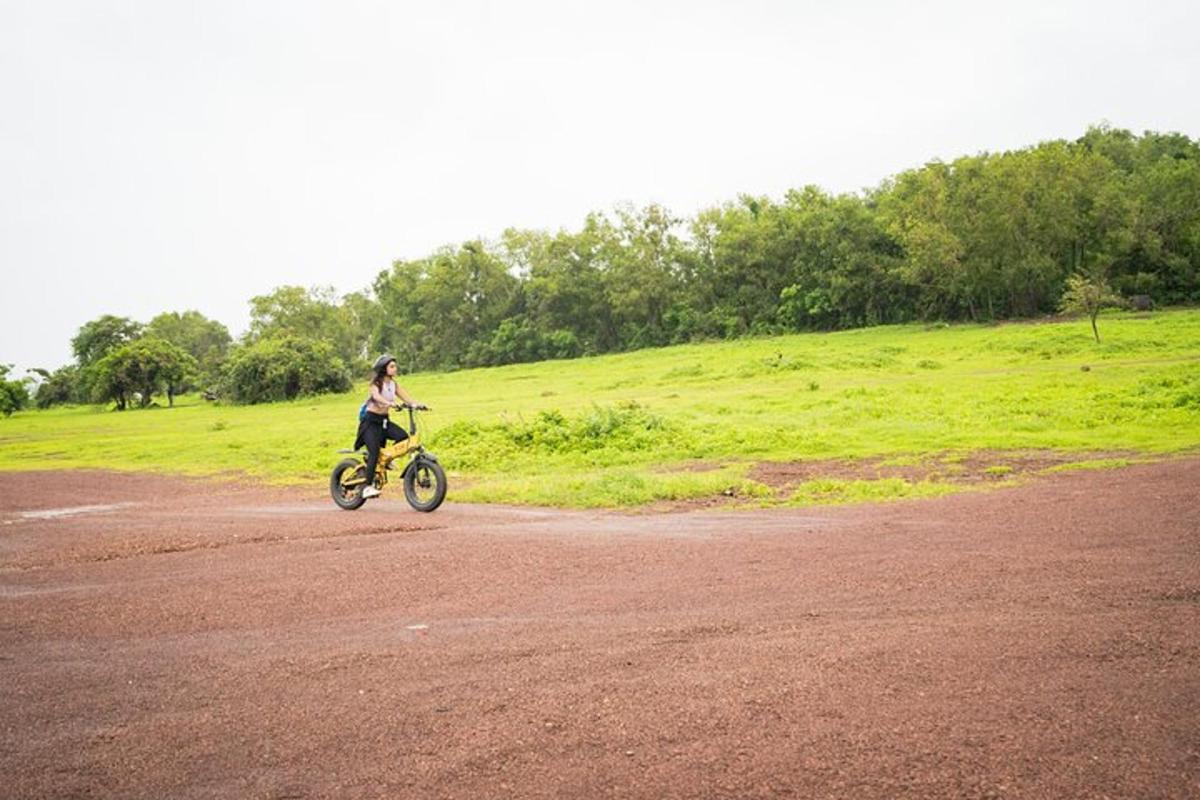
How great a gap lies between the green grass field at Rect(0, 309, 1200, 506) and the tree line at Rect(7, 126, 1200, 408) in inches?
411

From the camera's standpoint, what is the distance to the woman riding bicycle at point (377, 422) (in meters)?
14.3

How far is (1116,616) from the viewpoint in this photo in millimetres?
6062

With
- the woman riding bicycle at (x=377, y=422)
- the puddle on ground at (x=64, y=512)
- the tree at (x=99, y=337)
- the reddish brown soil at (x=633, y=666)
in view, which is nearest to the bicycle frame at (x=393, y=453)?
the woman riding bicycle at (x=377, y=422)

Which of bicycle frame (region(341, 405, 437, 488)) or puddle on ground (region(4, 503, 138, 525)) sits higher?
bicycle frame (region(341, 405, 437, 488))

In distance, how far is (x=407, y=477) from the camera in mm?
14352

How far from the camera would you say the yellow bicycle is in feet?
46.4

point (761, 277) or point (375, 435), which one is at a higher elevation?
point (761, 277)

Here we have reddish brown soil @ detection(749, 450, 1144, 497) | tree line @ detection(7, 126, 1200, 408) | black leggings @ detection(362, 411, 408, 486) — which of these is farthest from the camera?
tree line @ detection(7, 126, 1200, 408)

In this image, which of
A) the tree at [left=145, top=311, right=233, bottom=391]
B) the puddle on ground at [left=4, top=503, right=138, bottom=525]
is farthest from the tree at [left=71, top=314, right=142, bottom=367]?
the puddle on ground at [left=4, top=503, right=138, bottom=525]

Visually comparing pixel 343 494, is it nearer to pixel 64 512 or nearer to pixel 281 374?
pixel 64 512

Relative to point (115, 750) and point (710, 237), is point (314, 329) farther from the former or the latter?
point (115, 750)

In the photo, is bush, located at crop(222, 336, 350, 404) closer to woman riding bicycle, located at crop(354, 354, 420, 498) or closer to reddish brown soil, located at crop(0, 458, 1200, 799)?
woman riding bicycle, located at crop(354, 354, 420, 498)

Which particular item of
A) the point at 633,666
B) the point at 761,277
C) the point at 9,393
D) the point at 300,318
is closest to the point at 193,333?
the point at 300,318

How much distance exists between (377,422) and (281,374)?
168 ft
